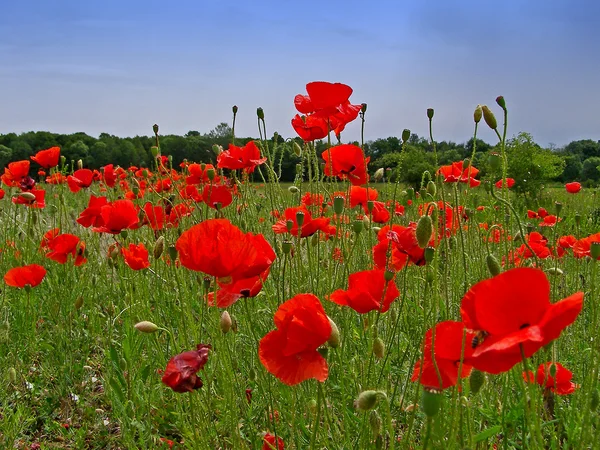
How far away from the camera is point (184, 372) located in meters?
1.20

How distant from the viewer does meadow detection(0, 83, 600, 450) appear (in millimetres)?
1065

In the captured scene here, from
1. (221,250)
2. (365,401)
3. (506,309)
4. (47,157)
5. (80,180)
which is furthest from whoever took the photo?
(80,180)

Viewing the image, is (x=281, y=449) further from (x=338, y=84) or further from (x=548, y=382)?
(x=338, y=84)

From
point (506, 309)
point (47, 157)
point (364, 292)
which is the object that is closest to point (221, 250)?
point (364, 292)

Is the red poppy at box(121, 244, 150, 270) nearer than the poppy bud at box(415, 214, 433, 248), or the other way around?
the poppy bud at box(415, 214, 433, 248)

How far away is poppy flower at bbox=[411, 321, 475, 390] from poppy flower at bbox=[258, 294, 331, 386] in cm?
19

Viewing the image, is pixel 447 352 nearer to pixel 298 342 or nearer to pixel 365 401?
pixel 365 401

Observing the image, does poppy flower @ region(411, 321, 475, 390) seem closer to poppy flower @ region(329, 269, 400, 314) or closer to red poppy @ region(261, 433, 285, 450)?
poppy flower @ region(329, 269, 400, 314)

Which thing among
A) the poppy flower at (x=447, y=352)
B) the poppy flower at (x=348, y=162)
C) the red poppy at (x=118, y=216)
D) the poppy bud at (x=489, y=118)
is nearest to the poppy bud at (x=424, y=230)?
the poppy flower at (x=447, y=352)

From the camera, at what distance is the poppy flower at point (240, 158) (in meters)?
2.56

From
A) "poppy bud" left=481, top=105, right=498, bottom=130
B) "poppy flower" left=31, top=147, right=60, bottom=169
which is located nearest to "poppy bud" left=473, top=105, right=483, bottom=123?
"poppy bud" left=481, top=105, right=498, bottom=130

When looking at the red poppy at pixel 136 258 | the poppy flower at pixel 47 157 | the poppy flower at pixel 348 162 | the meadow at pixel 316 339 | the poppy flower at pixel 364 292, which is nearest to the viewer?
the meadow at pixel 316 339

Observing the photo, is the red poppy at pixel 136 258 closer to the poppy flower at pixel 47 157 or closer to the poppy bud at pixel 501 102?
the poppy bud at pixel 501 102

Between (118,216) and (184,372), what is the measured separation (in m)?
1.30
